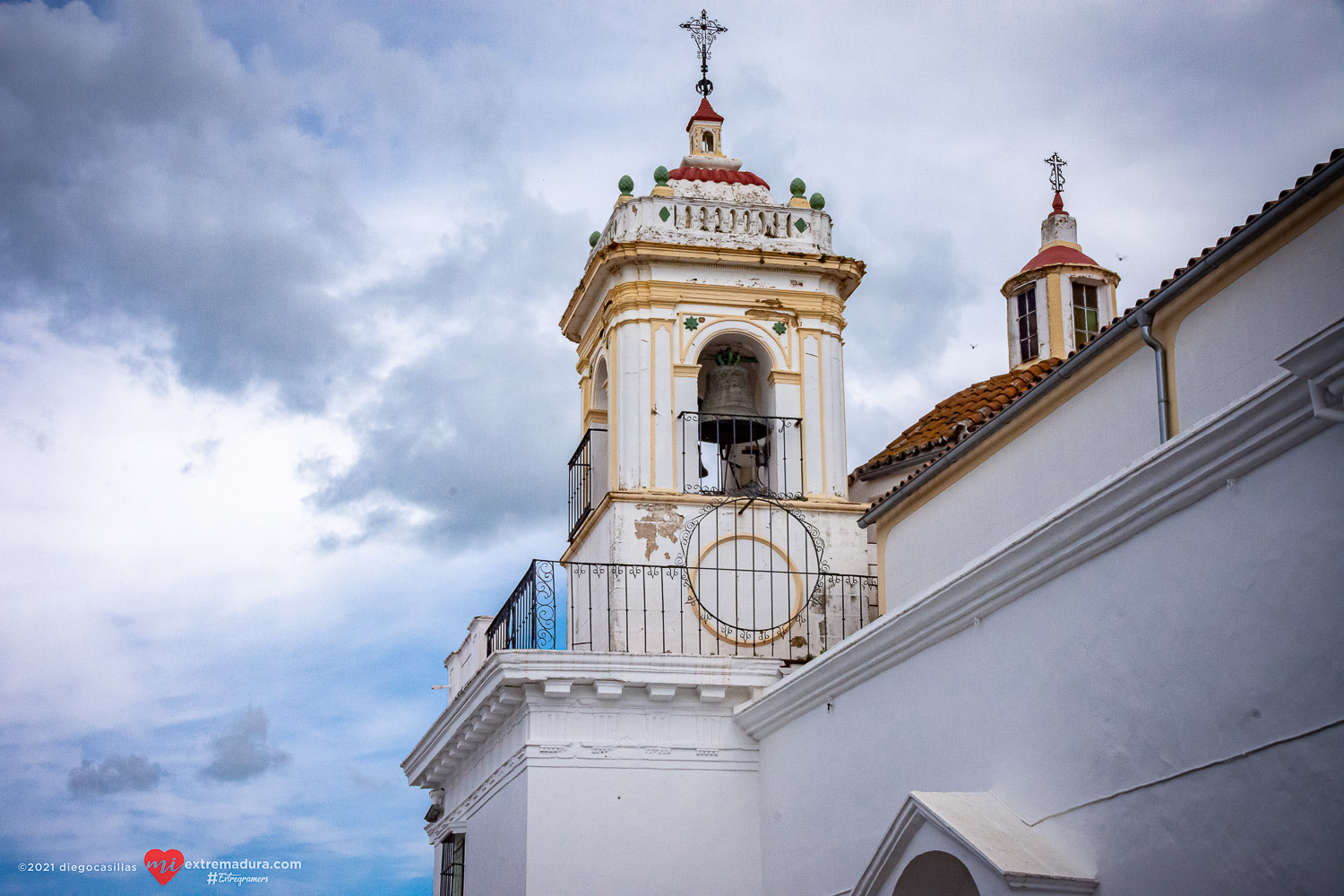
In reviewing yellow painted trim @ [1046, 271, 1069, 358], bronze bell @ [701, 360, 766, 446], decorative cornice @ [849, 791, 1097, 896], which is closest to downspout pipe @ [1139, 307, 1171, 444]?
decorative cornice @ [849, 791, 1097, 896]

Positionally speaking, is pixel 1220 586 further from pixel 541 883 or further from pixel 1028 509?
pixel 541 883

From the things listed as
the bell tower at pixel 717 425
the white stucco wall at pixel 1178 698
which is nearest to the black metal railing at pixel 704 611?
the bell tower at pixel 717 425

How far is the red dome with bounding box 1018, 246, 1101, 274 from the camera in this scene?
1814cm

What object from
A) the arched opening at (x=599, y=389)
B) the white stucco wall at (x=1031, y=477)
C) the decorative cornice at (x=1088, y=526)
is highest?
the arched opening at (x=599, y=389)

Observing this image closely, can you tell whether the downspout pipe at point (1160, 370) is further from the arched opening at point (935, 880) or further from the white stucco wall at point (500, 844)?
the white stucco wall at point (500, 844)

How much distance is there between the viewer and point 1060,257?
18203 millimetres

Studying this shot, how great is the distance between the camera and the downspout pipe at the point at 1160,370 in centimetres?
881

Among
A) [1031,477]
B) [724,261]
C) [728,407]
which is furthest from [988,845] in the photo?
[724,261]

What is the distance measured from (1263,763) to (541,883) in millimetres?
6249

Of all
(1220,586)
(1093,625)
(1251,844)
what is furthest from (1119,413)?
(1251,844)

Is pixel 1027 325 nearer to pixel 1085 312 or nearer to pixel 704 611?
pixel 1085 312

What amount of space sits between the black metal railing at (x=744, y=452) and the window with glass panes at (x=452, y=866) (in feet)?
12.0

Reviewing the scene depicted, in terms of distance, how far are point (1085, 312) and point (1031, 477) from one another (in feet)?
26.5

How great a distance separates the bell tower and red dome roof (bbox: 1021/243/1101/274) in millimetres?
4455
